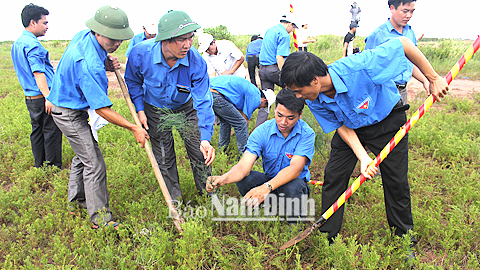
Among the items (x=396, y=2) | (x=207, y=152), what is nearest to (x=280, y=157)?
(x=207, y=152)

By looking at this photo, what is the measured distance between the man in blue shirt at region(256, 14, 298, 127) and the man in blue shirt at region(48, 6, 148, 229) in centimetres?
287

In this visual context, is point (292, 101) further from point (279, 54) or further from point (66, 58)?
point (279, 54)

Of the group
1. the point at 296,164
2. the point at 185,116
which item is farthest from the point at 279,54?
the point at 296,164

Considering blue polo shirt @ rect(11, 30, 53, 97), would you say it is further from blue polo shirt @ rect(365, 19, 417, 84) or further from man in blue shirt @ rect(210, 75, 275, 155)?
blue polo shirt @ rect(365, 19, 417, 84)

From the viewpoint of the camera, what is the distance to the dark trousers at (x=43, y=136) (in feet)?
13.8

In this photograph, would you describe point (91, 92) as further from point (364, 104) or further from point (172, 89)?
point (364, 104)

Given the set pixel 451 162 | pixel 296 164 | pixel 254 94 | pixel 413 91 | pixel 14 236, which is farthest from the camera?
pixel 413 91

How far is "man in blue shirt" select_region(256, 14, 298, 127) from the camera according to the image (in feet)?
18.1

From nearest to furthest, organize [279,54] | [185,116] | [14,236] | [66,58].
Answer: [66,58] → [14,236] → [185,116] → [279,54]

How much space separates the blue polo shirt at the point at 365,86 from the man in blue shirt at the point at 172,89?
1.20 metres

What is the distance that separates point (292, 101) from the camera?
2855 millimetres

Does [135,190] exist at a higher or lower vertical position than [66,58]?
lower

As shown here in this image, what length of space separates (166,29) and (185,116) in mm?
1059

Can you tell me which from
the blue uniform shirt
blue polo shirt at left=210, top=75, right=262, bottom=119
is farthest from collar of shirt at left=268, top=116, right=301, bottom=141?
the blue uniform shirt
